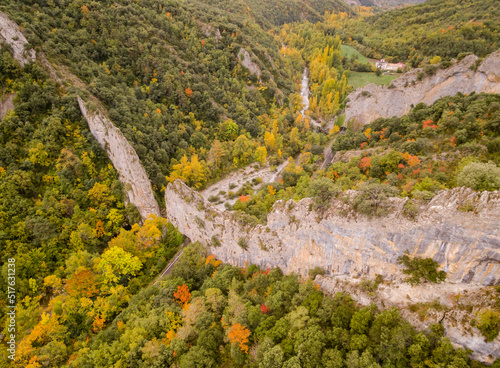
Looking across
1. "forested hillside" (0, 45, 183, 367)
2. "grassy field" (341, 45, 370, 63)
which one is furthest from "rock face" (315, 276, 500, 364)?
"grassy field" (341, 45, 370, 63)

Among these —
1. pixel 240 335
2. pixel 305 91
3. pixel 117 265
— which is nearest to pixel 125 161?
pixel 117 265

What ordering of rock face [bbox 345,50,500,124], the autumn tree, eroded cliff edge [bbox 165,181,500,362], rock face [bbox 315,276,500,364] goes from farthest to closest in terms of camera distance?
rock face [bbox 345,50,500,124] → the autumn tree → eroded cliff edge [bbox 165,181,500,362] → rock face [bbox 315,276,500,364]

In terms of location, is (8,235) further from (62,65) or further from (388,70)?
(388,70)

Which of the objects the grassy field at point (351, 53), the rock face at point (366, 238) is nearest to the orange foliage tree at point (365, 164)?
the rock face at point (366, 238)

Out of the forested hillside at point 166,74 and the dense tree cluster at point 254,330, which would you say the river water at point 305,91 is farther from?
the dense tree cluster at point 254,330

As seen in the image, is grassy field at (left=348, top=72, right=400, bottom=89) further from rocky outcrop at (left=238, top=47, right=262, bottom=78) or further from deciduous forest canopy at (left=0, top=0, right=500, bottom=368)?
rocky outcrop at (left=238, top=47, right=262, bottom=78)

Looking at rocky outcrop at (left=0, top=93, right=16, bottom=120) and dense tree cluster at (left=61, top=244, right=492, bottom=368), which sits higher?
rocky outcrop at (left=0, top=93, right=16, bottom=120)
